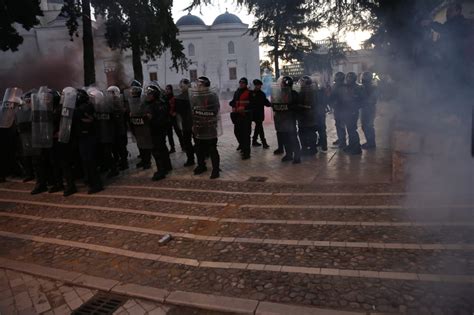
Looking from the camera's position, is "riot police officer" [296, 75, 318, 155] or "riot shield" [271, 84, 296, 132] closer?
"riot shield" [271, 84, 296, 132]

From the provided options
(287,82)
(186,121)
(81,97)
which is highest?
(287,82)

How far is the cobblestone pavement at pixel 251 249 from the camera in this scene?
311cm

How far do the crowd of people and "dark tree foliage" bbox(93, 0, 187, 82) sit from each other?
6710 mm

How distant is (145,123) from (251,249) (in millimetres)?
4311

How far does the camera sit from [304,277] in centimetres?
338

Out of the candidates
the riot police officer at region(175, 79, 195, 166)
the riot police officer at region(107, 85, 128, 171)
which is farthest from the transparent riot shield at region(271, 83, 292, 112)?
the riot police officer at region(107, 85, 128, 171)

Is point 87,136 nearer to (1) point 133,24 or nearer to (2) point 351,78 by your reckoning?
(2) point 351,78

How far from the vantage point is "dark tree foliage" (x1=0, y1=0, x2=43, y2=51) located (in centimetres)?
1681

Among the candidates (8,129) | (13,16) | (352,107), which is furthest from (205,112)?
(13,16)

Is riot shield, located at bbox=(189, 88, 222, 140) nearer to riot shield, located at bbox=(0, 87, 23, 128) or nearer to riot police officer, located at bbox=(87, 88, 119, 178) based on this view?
riot police officer, located at bbox=(87, 88, 119, 178)

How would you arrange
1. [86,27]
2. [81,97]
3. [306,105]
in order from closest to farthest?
[81,97] → [306,105] → [86,27]

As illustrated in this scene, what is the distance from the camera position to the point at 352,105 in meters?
8.06

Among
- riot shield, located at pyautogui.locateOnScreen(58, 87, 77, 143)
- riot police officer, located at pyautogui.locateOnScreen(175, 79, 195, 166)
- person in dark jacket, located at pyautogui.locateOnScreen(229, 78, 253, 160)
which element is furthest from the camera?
person in dark jacket, located at pyautogui.locateOnScreen(229, 78, 253, 160)

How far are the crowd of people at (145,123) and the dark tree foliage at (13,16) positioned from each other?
37.2 ft
